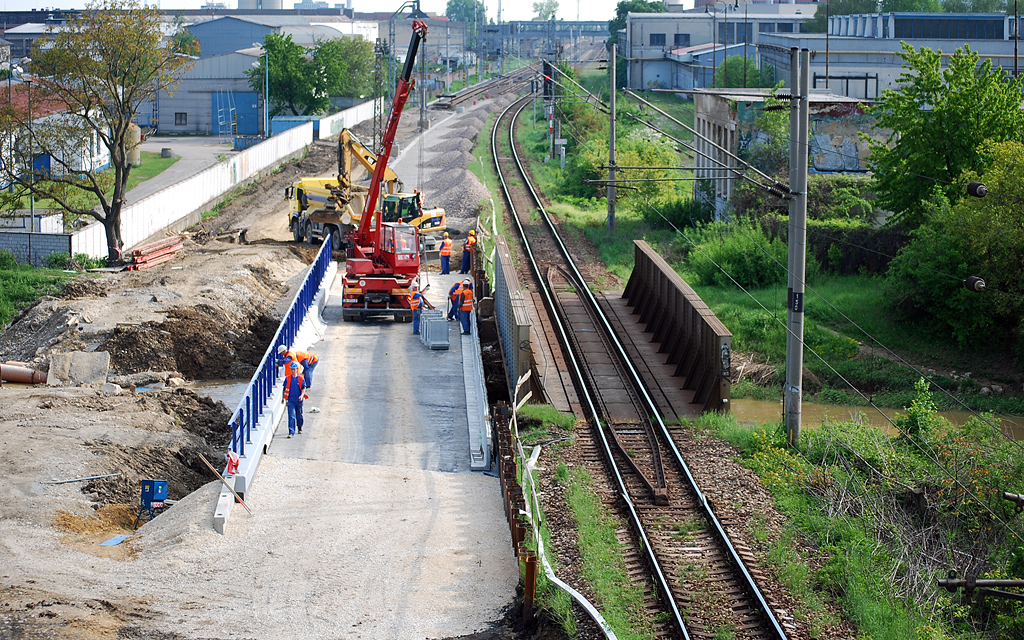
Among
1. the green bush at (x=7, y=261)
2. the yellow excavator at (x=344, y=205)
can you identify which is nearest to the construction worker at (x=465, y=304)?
the yellow excavator at (x=344, y=205)

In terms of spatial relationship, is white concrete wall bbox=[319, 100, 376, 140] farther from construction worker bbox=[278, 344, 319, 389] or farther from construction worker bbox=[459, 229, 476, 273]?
construction worker bbox=[278, 344, 319, 389]

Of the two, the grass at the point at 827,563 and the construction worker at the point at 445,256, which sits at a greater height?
the construction worker at the point at 445,256

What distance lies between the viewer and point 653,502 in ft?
56.3

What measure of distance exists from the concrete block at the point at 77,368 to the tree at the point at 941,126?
69.3 feet

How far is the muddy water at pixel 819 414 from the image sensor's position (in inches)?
A: 903

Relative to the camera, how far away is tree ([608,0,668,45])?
418 feet

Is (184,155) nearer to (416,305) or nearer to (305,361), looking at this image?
(416,305)

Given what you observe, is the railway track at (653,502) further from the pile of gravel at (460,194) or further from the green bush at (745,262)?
the pile of gravel at (460,194)

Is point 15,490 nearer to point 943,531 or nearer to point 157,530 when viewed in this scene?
point 157,530

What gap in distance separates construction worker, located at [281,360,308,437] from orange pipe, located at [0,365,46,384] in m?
8.29

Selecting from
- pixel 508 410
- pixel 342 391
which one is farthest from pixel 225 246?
pixel 508 410

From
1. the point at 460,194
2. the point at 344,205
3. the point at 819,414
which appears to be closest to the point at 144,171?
the point at 460,194

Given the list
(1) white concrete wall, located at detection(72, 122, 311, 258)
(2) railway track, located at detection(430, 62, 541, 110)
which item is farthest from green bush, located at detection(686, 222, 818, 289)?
(2) railway track, located at detection(430, 62, 541, 110)

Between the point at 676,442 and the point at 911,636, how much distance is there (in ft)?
25.1
